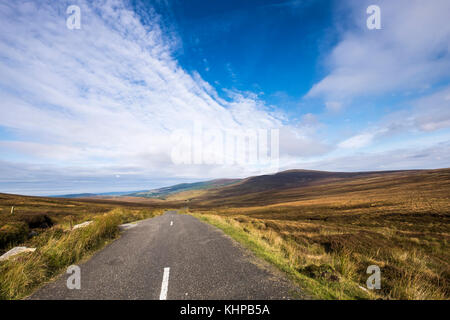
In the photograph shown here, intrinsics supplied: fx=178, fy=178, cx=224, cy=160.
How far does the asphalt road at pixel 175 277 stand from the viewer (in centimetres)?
425

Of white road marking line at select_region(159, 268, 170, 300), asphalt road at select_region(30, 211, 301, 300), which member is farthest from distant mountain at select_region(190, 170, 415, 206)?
white road marking line at select_region(159, 268, 170, 300)

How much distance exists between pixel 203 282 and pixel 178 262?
6.31 feet

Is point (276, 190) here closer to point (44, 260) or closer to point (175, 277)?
point (175, 277)

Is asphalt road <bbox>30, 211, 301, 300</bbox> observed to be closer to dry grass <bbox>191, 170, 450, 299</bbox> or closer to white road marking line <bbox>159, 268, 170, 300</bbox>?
white road marking line <bbox>159, 268, 170, 300</bbox>

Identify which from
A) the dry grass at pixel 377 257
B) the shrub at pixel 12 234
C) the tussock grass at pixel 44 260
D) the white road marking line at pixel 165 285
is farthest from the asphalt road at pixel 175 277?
the shrub at pixel 12 234

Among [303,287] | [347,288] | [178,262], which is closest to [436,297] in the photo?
[347,288]

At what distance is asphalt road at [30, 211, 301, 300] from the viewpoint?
4.25 metres

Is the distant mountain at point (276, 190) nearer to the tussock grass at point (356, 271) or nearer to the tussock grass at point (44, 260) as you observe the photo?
the tussock grass at point (356, 271)

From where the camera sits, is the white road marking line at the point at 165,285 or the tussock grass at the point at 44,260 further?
the tussock grass at the point at 44,260

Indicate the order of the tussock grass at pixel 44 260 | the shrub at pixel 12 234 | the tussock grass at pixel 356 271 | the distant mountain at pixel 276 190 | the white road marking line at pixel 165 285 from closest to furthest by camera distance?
the white road marking line at pixel 165 285 → the tussock grass at pixel 356 271 → the tussock grass at pixel 44 260 → the shrub at pixel 12 234 → the distant mountain at pixel 276 190

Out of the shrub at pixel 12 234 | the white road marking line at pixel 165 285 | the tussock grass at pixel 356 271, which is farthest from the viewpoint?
the shrub at pixel 12 234

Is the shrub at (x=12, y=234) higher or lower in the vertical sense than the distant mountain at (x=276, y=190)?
higher

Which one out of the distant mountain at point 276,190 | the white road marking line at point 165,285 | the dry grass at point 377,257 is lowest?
the distant mountain at point 276,190
